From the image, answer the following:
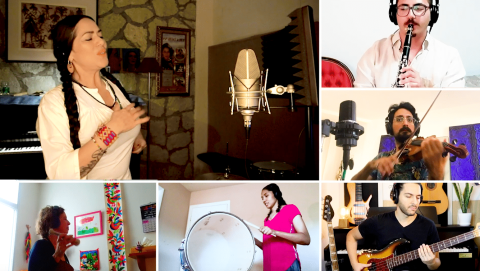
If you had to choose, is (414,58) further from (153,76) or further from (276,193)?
(153,76)

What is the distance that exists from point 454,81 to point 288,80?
0.71 m

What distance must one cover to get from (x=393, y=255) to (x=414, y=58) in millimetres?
841

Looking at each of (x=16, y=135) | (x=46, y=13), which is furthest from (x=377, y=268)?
(x=46, y=13)

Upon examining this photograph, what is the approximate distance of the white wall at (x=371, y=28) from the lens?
76.7 inches

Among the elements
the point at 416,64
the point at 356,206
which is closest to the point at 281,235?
the point at 356,206

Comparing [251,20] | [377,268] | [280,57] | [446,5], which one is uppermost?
[251,20]

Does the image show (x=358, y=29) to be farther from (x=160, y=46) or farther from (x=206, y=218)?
(x=160, y=46)

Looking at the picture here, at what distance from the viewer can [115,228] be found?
1.99 meters

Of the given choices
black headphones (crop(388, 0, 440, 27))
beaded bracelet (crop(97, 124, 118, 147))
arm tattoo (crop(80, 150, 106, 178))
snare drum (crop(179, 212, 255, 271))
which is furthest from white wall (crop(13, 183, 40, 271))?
black headphones (crop(388, 0, 440, 27))

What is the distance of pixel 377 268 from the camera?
2.02 metres

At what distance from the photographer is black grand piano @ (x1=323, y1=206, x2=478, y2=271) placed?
2004mm

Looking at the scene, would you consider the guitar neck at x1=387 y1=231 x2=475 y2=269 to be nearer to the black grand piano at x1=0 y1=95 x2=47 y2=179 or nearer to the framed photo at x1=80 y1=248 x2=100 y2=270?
the framed photo at x1=80 y1=248 x2=100 y2=270

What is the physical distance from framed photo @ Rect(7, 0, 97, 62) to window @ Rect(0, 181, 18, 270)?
56.2 inches

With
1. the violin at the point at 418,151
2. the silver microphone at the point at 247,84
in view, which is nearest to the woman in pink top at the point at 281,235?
the silver microphone at the point at 247,84
